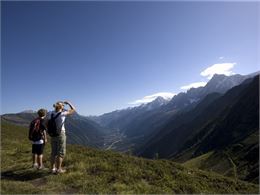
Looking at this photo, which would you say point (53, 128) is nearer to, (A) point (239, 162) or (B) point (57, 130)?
(B) point (57, 130)

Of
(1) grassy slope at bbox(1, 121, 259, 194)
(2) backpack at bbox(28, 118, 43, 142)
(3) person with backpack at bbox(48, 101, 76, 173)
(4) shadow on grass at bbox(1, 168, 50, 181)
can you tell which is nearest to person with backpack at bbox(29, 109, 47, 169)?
(2) backpack at bbox(28, 118, 43, 142)

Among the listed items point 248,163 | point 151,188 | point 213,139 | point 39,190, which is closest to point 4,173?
point 39,190

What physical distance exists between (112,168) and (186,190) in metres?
3.97

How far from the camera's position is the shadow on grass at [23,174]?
12.0 m

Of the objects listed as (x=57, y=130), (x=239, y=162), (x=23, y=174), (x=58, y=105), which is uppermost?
(x=58, y=105)

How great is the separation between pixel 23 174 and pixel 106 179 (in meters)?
3.93

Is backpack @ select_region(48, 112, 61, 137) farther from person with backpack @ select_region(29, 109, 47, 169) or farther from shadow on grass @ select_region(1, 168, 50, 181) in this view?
shadow on grass @ select_region(1, 168, 50, 181)

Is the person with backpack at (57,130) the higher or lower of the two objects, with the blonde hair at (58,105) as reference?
lower

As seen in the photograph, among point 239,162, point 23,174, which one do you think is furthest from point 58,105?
point 239,162

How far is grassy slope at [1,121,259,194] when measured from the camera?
11.0 metres

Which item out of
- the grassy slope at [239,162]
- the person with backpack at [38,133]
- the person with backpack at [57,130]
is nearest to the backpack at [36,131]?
the person with backpack at [38,133]

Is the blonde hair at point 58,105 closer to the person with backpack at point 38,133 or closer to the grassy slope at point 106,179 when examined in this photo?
the person with backpack at point 38,133

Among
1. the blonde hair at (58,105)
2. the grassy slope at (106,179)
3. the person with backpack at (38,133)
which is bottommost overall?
the grassy slope at (106,179)

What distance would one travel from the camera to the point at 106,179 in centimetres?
1249
